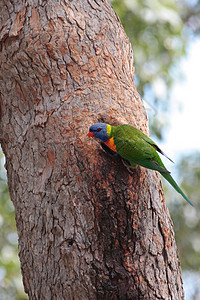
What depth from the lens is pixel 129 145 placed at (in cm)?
232

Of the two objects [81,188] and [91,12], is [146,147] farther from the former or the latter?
[91,12]

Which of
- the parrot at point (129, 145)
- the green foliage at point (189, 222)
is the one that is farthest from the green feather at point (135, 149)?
the green foliage at point (189, 222)

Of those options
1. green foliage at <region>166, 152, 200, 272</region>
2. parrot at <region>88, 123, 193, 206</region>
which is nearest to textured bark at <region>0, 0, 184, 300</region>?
parrot at <region>88, 123, 193, 206</region>

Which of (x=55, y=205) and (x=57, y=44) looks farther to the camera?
(x=57, y=44)

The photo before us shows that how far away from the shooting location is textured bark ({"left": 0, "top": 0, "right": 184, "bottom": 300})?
216cm

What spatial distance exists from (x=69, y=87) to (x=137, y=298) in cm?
152

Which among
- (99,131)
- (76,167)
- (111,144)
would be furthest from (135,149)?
(76,167)

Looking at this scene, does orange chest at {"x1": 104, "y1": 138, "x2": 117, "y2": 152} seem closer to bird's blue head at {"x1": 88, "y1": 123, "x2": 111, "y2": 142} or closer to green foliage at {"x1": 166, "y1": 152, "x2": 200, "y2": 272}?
bird's blue head at {"x1": 88, "y1": 123, "x2": 111, "y2": 142}

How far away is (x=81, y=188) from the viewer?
88.1 inches

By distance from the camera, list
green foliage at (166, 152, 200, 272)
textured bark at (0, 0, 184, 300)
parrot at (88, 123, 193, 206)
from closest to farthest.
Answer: textured bark at (0, 0, 184, 300), parrot at (88, 123, 193, 206), green foliage at (166, 152, 200, 272)

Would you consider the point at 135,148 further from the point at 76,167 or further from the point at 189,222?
the point at 189,222

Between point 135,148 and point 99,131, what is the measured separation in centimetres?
27

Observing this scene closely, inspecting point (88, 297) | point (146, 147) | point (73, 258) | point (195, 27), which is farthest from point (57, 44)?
point (195, 27)

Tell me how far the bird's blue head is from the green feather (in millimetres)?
62
